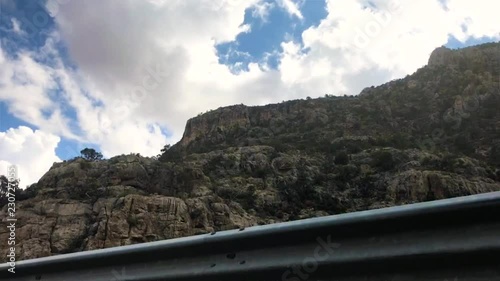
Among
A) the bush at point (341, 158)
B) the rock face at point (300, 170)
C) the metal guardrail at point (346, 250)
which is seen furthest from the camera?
the bush at point (341, 158)

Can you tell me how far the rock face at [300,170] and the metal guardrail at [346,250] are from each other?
26743 mm

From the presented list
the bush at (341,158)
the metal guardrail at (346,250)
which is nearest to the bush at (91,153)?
the bush at (341,158)

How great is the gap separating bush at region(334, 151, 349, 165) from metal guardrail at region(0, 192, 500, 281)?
150 feet

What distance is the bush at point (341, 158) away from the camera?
47.3 metres

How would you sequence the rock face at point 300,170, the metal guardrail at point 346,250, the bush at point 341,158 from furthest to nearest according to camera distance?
1. the bush at point 341,158
2. the rock face at point 300,170
3. the metal guardrail at point 346,250

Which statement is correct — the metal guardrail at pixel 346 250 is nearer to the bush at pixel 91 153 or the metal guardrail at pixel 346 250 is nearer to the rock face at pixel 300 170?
the rock face at pixel 300 170

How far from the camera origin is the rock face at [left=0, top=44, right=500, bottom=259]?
30.7m

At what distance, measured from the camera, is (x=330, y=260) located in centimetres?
175

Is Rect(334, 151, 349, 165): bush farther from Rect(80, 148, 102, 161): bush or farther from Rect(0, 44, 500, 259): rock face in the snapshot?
Rect(80, 148, 102, 161): bush

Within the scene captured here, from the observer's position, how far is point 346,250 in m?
1.74

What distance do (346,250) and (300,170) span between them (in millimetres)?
44456

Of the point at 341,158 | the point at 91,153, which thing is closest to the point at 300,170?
the point at 341,158

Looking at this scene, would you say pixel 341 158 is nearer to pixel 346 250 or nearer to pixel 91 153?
pixel 91 153

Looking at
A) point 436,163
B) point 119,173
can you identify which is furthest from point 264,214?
point 436,163
